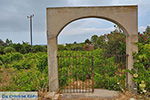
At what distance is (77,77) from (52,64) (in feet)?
5.68

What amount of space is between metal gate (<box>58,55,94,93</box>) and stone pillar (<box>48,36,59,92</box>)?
0.72ft

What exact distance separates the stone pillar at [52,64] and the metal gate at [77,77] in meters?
0.22

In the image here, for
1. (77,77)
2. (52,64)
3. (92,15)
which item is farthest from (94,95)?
(92,15)

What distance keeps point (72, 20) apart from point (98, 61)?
113 inches

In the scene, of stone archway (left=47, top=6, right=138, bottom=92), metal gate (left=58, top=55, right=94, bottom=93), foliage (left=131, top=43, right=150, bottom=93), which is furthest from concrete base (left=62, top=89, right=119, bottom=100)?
stone archway (left=47, top=6, right=138, bottom=92)

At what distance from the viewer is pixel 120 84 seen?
4.61 metres

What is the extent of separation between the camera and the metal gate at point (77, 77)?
15.3 ft

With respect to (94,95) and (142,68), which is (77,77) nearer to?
(94,95)

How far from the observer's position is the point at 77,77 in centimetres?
569

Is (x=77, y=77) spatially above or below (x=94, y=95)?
above

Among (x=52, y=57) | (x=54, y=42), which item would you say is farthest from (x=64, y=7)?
(x=52, y=57)

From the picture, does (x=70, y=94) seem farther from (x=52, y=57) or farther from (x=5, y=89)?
(x=5, y=89)

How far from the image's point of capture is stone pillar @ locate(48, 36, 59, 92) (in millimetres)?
4184

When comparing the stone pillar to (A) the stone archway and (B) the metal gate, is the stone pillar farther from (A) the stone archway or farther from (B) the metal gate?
(B) the metal gate
